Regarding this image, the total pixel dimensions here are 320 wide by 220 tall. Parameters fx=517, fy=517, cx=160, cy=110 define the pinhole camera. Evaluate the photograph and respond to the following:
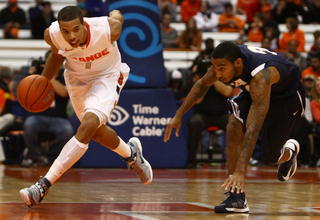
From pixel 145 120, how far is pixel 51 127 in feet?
5.26

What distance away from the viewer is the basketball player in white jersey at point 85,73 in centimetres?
444

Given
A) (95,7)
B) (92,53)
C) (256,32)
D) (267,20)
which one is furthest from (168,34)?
(92,53)

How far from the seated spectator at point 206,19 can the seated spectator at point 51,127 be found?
577 cm

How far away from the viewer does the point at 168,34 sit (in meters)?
12.7

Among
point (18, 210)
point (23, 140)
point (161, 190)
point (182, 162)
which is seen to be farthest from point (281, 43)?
point (18, 210)

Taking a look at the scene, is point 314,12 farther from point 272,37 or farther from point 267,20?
point 272,37

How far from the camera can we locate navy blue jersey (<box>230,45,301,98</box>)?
14.1 ft

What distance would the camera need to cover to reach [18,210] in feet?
13.7

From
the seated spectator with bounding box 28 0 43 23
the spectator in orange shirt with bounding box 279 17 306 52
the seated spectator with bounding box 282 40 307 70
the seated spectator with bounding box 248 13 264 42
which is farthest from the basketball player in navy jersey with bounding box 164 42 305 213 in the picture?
the seated spectator with bounding box 28 0 43 23

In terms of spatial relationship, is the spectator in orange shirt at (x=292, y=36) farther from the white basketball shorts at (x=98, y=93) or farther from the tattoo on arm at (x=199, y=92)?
the tattoo on arm at (x=199, y=92)

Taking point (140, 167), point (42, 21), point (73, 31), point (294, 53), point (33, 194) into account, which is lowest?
point (140, 167)

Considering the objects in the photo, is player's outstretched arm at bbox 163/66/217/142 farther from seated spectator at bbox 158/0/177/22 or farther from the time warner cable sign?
seated spectator at bbox 158/0/177/22

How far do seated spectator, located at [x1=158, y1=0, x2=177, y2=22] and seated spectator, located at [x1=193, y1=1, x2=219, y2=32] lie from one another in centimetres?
59

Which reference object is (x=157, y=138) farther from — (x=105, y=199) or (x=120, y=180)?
(x=105, y=199)
